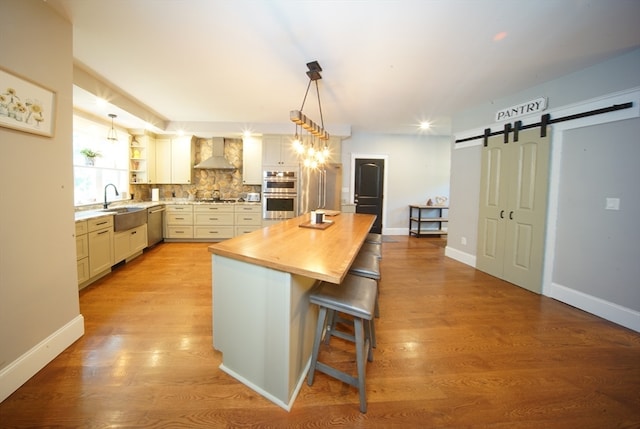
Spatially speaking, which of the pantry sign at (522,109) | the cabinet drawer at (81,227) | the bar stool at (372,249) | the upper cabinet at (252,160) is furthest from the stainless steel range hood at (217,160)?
the pantry sign at (522,109)

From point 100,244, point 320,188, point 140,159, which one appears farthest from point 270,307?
point 140,159

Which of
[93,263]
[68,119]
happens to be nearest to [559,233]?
[68,119]

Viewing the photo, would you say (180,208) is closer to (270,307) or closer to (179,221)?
(179,221)

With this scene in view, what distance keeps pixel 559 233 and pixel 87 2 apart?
4.81 meters

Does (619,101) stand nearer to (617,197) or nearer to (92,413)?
(617,197)

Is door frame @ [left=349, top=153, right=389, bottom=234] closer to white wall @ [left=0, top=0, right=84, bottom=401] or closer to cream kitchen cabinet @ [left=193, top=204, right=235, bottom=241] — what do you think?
cream kitchen cabinet @ [left=193, top=204, right=235, bottom=241]

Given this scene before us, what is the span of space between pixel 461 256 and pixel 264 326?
390cm

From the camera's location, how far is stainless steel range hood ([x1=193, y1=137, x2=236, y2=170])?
530 centimetres

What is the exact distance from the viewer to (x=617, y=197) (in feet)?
7.83

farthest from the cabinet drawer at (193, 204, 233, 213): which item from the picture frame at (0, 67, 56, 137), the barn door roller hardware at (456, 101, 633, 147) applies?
the barn door roller hardware at (456, 101, 633, 147)

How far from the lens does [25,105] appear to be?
152 cm

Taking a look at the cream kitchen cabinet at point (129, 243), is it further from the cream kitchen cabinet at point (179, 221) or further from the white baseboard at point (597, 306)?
the white baseboard at point (597, 306)

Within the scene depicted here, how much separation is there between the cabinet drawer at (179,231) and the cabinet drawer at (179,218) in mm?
101

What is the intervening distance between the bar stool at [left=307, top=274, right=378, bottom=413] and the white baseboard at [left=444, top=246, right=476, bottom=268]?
3.11 m
